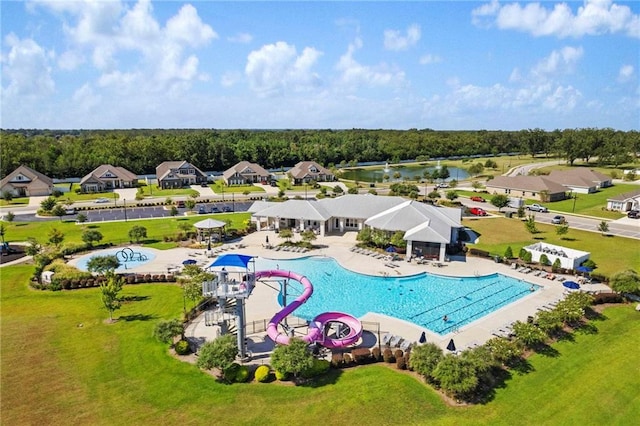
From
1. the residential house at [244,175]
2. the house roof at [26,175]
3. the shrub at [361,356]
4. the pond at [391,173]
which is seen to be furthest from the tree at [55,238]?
the pond at [391,173]

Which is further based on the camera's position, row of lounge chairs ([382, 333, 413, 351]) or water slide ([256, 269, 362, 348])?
row of lounge chairs ([382, 333, 413, 351])

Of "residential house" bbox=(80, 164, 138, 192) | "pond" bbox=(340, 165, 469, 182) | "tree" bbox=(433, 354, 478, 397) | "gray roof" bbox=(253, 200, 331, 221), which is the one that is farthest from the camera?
"pond" bbox=(340, 165, 469, 182)

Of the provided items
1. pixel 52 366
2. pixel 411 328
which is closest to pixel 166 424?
pixel 52 366

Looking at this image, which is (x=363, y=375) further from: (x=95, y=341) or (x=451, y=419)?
(x=95, y=341)

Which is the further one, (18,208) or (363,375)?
(18,208)

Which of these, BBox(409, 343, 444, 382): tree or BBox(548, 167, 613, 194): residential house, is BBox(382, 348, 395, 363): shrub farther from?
BBox(548, 167, 613, 194): residential house

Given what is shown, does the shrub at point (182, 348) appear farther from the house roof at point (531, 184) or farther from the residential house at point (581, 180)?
the residential house at point (581, 180)

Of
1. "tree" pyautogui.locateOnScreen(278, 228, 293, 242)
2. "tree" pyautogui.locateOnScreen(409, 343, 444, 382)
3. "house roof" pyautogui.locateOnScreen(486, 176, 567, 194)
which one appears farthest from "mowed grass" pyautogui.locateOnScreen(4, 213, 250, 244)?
"house roof" pyautogui.locateOnScreen(486, 176, 567, 194)
